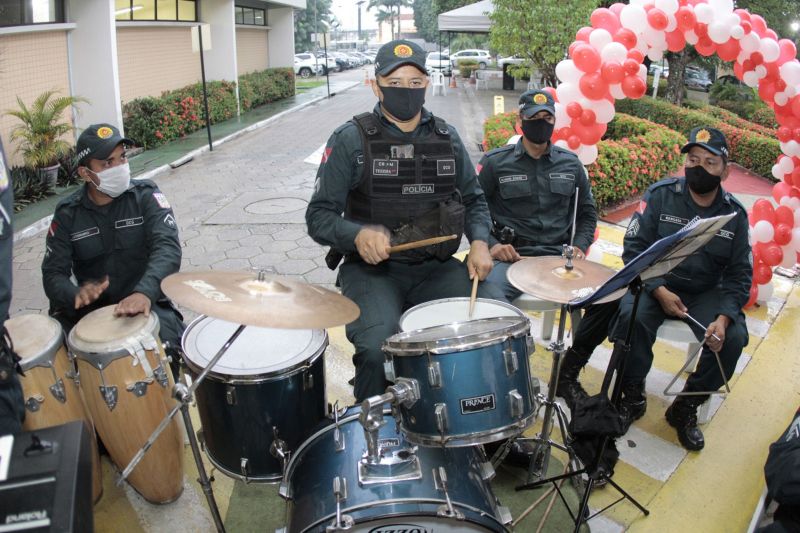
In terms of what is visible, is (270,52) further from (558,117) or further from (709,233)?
(709,233)

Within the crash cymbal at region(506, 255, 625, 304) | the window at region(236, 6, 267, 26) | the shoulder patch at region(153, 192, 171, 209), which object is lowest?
the crash cymbal at region(506, 255, 625, 304)

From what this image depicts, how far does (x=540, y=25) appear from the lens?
1188 cm

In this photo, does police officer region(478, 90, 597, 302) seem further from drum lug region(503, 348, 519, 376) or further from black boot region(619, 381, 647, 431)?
drum lug region(503, 348, 519, 376)

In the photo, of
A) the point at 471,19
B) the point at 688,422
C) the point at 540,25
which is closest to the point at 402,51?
the point at 688,422

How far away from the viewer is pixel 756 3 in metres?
20.3

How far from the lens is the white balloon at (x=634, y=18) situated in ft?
17.1

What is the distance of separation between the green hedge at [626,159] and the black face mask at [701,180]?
366cm

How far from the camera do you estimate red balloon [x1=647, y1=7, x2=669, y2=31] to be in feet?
16.6

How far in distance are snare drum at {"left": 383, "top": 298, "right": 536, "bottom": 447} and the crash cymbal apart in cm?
45

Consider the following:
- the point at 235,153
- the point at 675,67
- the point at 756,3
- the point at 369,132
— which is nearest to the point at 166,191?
the point at 235,153

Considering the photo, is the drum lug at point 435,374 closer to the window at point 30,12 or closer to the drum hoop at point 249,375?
the drum hoop at point 249,375

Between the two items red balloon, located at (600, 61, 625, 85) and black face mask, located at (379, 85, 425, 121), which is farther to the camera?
red balloon, located at (600, 61, 625, 85)

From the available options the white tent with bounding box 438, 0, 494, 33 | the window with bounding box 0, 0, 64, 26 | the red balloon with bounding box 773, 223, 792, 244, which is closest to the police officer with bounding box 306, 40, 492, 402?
the red balloon with bounding box 773, 223, 792, 244

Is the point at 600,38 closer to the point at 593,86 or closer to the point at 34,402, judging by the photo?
the point at 593,86
